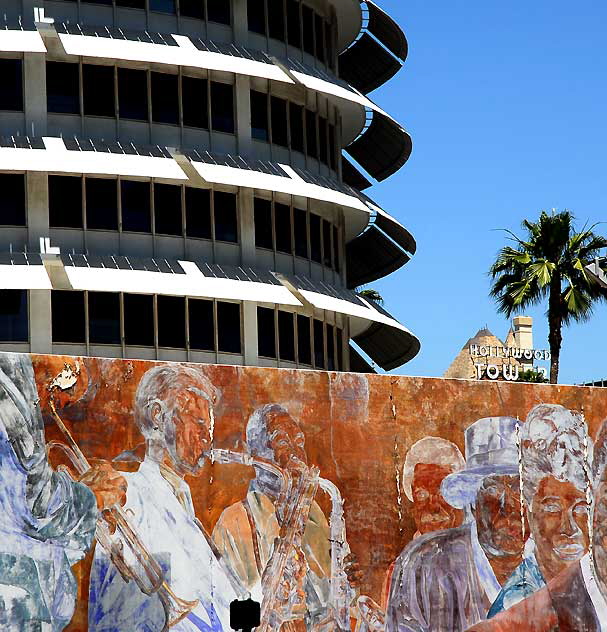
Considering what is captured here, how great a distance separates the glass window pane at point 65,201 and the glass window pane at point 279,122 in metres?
6.94

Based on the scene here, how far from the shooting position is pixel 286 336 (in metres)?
46.8

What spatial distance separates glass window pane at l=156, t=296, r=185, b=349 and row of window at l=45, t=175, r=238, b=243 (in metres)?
2.31

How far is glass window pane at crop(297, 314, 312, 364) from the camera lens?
4731cm

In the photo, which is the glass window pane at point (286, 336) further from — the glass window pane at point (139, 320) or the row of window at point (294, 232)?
the glass window pane at point (139, 320)

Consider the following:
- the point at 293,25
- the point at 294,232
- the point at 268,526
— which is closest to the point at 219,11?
the point at 293,25

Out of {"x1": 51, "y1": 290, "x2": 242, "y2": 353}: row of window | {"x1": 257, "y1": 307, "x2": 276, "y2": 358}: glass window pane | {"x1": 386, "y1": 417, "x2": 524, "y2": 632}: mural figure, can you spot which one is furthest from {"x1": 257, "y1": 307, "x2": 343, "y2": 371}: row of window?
{"x1": 386, "y1": 417, "x2": 524, "y2": 632}: mural figure

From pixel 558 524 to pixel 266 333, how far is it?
984 cm

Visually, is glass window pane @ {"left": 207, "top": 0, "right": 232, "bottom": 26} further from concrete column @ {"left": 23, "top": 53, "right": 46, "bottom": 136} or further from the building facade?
concrete column @ {"left": 23, "top": 53, "right": 46, "bottom": 136}

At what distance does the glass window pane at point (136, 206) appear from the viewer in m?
45.2

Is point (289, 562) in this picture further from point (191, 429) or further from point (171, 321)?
point (171, 321)

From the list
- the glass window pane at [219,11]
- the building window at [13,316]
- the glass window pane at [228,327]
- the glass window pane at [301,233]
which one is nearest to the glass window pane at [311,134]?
the glass window pane at [301,233]

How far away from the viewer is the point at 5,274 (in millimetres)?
42156

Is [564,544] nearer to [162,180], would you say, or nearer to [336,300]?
[336,300]

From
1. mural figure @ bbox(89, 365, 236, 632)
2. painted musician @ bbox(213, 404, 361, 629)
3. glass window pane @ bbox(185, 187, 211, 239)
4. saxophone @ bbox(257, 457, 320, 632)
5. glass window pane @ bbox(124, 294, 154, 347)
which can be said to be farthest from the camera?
glass window pane @ bbox(185, 187, 211, 239)
